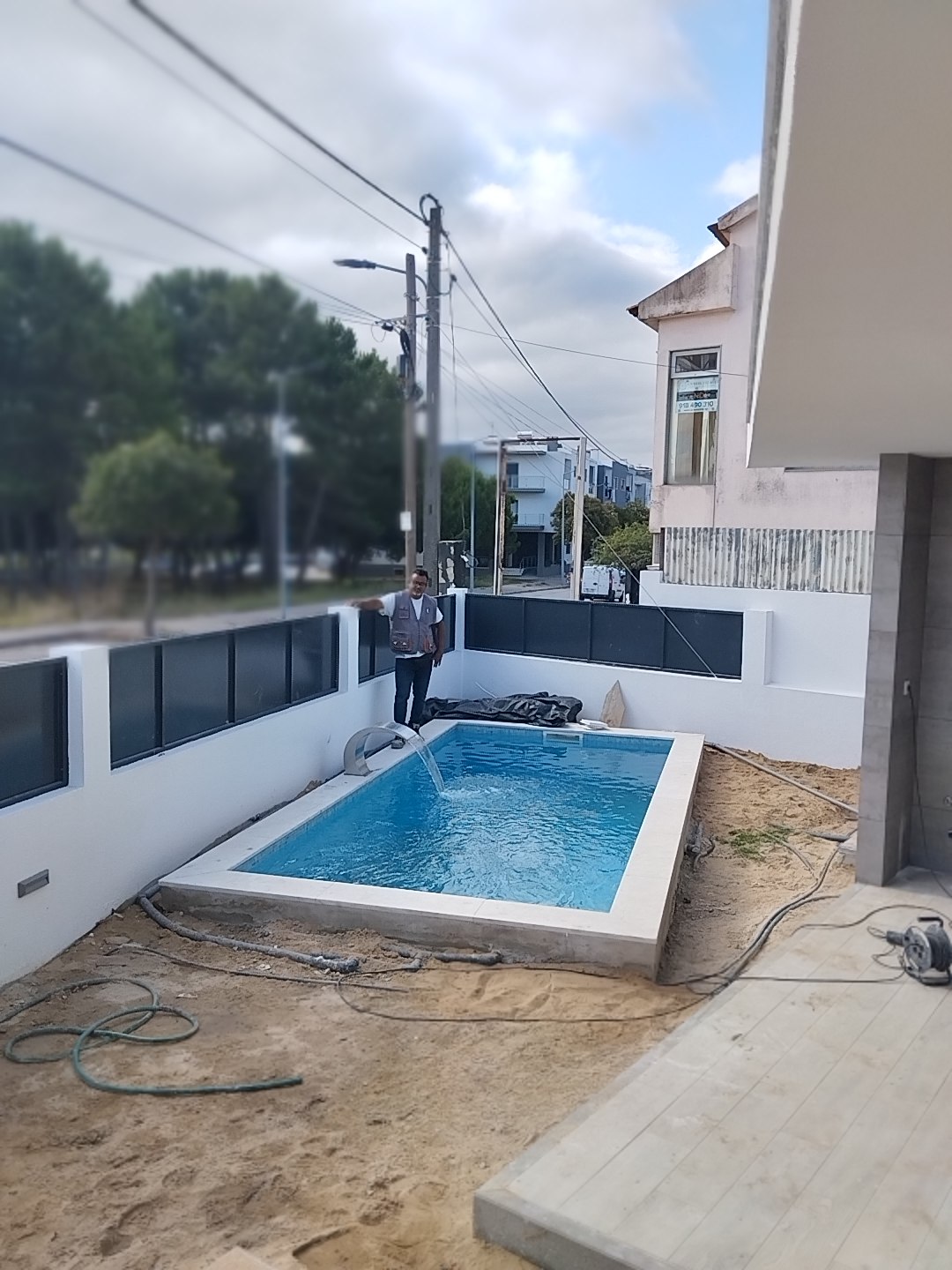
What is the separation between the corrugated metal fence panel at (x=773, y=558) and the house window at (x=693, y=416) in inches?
50.2

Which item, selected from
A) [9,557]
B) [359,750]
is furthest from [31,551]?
[359,750]

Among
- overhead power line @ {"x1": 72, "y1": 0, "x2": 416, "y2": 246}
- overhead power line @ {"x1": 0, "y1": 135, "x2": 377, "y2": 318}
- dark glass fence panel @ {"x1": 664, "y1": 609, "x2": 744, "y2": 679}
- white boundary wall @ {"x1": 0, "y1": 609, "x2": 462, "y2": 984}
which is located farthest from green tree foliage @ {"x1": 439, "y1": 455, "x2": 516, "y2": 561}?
white boundary wall @ {"x1": 0, "y1": 609, "x2": 462, "y2": 984}

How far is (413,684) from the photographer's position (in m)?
11.8

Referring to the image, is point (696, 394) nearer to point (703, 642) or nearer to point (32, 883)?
point (703, 642)

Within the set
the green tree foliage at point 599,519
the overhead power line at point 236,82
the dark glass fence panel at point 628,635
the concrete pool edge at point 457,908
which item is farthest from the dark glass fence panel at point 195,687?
the green tree foliage at point 599,519

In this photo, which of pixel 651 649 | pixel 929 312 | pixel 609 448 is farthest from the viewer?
pixel 609 448

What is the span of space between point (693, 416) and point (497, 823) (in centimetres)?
895

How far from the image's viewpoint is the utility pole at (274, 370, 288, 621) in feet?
44.5

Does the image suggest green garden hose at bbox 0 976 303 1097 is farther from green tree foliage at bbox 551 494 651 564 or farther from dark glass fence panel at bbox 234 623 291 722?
green tree foliage at bbox 551 494 651 564

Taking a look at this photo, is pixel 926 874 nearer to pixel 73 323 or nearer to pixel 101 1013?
pixel 101 1013

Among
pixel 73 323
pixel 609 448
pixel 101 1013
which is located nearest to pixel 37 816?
pixel 101 1013

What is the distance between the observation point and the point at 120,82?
7.23 m

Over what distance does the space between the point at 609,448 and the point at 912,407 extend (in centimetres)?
3510

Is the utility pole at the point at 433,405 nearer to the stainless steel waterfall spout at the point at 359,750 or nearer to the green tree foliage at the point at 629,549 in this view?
the stainless steel waterfall spout at the point at 359,750
